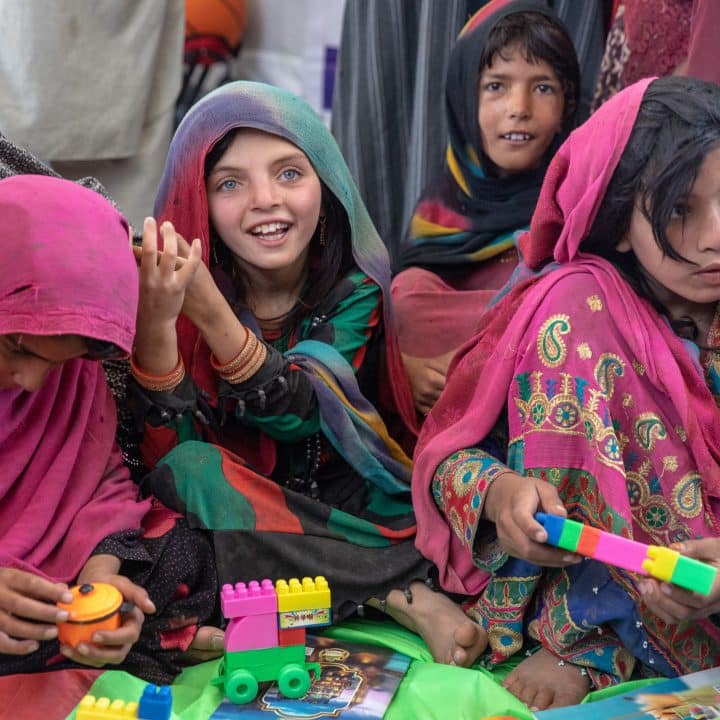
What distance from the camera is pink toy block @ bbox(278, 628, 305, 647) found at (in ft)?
4.74

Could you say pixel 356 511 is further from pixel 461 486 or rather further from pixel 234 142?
pixel 234 142

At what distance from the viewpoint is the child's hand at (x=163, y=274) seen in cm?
152

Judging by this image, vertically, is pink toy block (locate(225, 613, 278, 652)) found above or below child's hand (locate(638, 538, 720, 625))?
below

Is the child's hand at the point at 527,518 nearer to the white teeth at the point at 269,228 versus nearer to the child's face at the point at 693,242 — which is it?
the child's face at the point at 693,242

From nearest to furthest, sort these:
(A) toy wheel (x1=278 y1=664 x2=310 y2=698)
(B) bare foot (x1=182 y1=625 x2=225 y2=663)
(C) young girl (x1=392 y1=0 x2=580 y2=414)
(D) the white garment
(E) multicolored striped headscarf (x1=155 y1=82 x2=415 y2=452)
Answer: (A) toy wheel (x1=278 y1=664 x2=310 y2=698), (B) bare foot (x1=182 y1=625 x2=225 y2=663), (E) multicolored striped headscarf (x1=155 y1=82 x2=415 y2=452), (C) young girl (x1=392 y1=0 x2=580 y2=414), (D) the white garment

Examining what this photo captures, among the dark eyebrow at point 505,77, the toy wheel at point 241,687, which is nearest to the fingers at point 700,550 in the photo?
the toy wheel at point 241,687

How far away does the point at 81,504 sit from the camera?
1.54 metres

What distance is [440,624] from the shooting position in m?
1.63

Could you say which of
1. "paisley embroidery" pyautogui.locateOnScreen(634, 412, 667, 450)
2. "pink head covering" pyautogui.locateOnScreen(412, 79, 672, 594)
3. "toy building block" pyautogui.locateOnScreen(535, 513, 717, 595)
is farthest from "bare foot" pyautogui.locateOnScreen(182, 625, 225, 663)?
"paisley embroidery" pyautogui.locateOnScreen(634, 412, 667, 450)

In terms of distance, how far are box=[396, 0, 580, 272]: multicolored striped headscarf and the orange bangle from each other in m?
0.90

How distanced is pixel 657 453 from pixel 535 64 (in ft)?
3.61

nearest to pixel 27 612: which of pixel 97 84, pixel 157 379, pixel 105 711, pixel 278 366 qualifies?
pixel 105 711

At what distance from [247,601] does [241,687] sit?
13 cm

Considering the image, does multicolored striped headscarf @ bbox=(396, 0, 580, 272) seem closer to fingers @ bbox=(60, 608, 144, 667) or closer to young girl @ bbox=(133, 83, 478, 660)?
young girl @ bbox=(133, 83, 478, 660)
